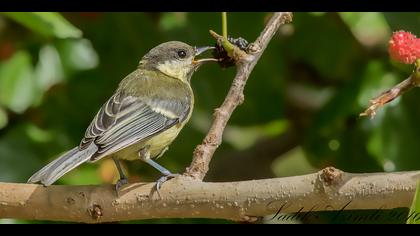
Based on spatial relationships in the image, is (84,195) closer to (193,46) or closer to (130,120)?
(130,120)

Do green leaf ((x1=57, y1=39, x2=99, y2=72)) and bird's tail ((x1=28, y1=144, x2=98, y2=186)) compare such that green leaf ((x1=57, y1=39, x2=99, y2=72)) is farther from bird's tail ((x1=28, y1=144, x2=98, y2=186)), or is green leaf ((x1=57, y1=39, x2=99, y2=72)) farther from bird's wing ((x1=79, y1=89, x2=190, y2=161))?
bird's tail ((x1=28, y1=144, x2=98, y2=186))

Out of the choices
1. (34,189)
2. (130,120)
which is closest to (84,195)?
(34,189)

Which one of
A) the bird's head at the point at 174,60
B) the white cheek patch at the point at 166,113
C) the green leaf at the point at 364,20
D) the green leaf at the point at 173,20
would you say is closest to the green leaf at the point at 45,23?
the white cheek patch at the point at 166,113

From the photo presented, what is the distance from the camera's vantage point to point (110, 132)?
367cm

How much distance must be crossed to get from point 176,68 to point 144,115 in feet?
2.38

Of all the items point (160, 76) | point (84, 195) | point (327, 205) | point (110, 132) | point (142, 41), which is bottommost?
point (327, 205)

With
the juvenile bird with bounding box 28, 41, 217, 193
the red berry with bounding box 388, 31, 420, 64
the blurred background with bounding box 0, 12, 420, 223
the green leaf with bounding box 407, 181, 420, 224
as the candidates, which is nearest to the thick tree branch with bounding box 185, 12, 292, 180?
the juvenile bird with bounding box 28, 41, 217, 193

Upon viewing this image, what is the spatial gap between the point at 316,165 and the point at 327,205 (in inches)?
84.5

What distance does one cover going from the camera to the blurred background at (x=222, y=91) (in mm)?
4465

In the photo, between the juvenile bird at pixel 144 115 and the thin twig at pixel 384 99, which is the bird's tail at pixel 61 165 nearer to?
the juvenile bird at pixel 144 115

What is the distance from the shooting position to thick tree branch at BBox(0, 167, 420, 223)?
2.53m

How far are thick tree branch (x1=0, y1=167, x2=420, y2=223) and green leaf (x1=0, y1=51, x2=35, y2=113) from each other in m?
1.90

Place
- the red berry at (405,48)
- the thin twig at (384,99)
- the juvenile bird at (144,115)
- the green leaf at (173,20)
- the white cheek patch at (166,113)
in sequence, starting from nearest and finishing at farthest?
the thin twig at (384,99)
the red berry at (405,48)
the juvenile bird at (144,115)
the white cheek patch at (166,113)
the green leaf at (173,20)

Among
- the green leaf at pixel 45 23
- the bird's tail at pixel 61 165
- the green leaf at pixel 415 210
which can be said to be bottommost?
the green leaf at pixel 415 210
